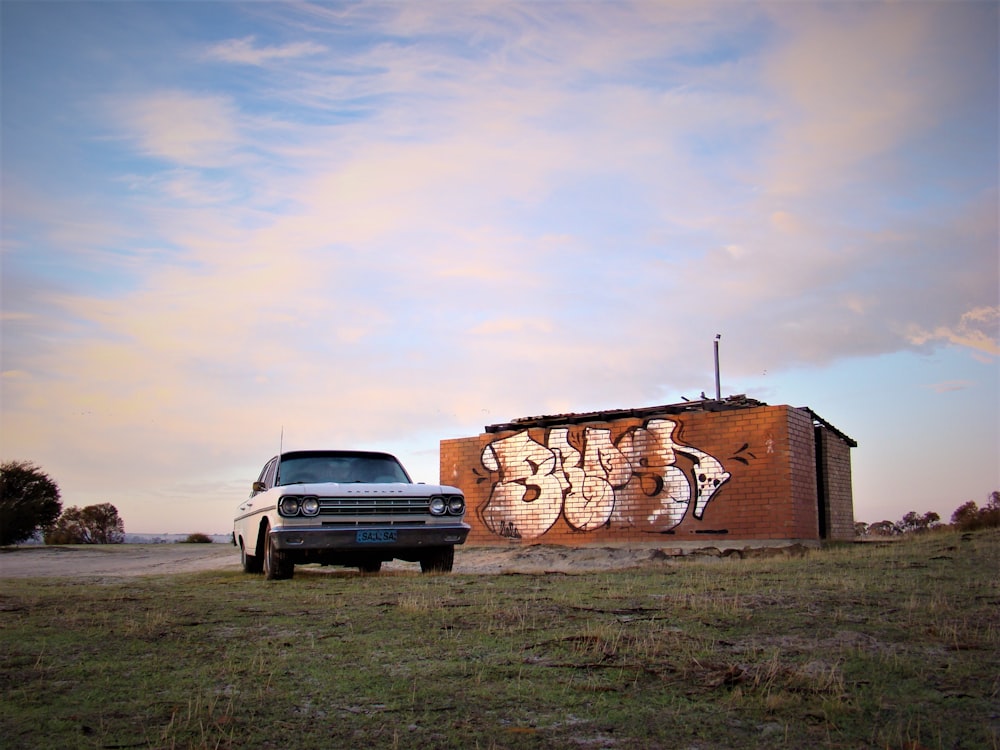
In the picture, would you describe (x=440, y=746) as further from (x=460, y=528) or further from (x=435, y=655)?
(x=460, y=528)

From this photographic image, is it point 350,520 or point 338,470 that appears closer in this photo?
point 350,520

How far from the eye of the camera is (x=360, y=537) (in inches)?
372

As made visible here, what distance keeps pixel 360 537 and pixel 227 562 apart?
7703mm

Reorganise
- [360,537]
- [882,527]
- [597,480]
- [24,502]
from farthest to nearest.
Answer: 1. [882,527]
2. [24,502]
3. [597,480]
4. [360,537]

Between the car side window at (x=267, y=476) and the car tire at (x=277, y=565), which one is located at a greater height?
the car side window at (x=267, y=476)

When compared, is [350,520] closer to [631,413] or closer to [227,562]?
[227,562]

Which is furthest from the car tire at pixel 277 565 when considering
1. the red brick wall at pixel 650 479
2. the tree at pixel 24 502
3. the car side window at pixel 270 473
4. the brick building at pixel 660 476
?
the tree at pixel 24 502

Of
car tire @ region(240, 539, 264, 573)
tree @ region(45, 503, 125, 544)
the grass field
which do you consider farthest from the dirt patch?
tree @ region(45, 503, 125, 544)

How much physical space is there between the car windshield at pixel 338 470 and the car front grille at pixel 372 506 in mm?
1033

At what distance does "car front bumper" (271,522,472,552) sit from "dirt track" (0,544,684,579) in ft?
3.23

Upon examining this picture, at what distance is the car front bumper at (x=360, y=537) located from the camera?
30.6ft

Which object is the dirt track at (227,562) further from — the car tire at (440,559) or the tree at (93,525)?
the tree at (93,525)

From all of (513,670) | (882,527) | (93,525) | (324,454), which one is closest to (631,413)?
(324,454)

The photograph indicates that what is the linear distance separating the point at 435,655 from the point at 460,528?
5583 millimetres
